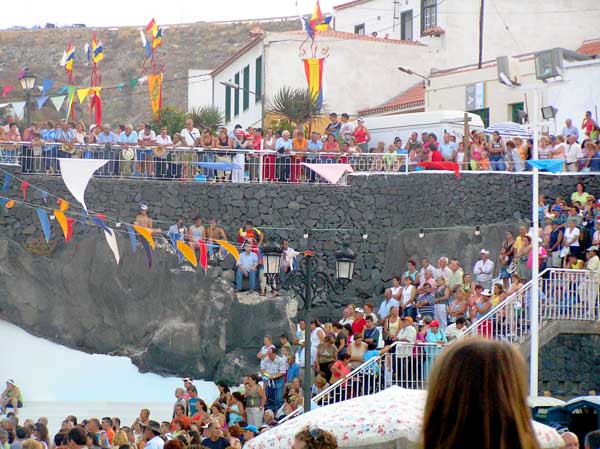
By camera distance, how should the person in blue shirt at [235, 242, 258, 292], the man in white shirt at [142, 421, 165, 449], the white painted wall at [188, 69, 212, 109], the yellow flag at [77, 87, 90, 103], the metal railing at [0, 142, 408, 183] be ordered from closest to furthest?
the man in white shirt at [142, 421, 165, 449], the person in blue shirt at [235, 242, 258, 292], the metal railing at [0, 142, 408, 183], the yellow flag at [77, 87, 90, 103], the white painted wall at [188, 69, 212, 109]

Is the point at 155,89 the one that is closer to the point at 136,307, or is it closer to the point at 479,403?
the point at 136,307

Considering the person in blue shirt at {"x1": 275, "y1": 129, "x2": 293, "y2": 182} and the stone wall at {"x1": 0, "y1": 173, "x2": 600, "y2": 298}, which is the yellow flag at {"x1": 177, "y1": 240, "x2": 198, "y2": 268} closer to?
the stone wall at {"x1": 0, "y1": 173, "x2": 600, "y2": 298}

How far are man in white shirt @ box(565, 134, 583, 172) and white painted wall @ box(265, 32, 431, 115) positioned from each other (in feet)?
40.8

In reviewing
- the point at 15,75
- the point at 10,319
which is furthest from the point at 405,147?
the point at 15,75

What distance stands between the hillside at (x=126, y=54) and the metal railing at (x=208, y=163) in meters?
39.7

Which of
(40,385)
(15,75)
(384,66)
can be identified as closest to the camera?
(40,385)

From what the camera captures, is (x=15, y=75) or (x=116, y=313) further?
(x=15, y=75)

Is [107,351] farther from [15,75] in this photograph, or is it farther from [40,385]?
[15,75]

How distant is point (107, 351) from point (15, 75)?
4490 centimetres

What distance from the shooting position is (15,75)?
66.8m

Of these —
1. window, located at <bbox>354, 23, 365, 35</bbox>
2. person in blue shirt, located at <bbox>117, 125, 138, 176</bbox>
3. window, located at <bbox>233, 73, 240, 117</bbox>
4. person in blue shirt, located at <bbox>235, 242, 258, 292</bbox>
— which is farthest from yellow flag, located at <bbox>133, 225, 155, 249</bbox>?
window, located at <bbox>354, 23, 365, 35</bbox>

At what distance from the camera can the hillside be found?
222 ft

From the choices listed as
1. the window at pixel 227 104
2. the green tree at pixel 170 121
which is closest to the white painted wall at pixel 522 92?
the green tree at pixel 170 121

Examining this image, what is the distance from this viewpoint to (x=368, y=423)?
977 centimetres
